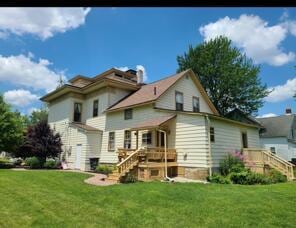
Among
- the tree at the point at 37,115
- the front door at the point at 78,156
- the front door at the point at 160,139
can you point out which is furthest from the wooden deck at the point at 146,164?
the tree at the point at 37,115

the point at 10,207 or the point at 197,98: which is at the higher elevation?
the point at 197,98

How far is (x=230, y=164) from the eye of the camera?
15.0m

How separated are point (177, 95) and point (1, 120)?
14065mm

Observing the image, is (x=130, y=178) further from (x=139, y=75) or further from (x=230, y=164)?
(x=139, y=75)

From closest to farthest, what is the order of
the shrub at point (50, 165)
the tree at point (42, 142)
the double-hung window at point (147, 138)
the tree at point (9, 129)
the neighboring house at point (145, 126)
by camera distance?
the neighboring house at point (145, 126), the double-hung window at point (147, 138), the tree at point (9, 129), the shrub at point (50, 165), the tree at point (42, 142)

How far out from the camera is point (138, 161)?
46.9ft

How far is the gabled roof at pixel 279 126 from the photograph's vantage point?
33.2 m

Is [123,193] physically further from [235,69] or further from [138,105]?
[235,69]

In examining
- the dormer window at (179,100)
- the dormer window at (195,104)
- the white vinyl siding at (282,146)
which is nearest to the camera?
the dormer window at (179,100)

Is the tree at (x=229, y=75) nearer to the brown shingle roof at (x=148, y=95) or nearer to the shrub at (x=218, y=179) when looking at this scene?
the brown shingle roof at (x=148, y=95)

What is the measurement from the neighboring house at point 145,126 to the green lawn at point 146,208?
4929mm

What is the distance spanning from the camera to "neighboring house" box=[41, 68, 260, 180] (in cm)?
1450

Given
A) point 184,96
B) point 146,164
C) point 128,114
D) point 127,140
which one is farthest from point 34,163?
point 184,96

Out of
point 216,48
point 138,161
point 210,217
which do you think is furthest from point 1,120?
point 216,48
